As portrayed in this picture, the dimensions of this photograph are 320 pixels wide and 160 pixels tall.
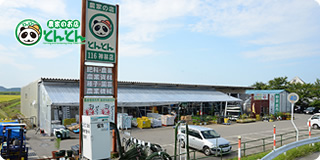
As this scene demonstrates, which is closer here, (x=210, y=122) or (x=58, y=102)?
(x=58, y=102)

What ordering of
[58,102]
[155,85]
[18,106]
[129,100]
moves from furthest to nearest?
[18,106]
[155,85]
[129,100]
[58,102]

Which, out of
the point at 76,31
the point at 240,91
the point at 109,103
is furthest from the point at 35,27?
the point at 240,91

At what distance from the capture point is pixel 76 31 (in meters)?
11.5

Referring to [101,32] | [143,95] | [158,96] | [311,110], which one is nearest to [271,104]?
[311,110]

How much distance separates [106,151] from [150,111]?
66.5 ft

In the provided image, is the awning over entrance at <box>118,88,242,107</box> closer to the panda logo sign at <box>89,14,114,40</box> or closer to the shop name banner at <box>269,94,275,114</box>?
the shop name banner at <box>269,94,275,114</box>

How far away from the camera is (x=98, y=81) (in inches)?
458

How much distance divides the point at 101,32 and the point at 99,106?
354cm

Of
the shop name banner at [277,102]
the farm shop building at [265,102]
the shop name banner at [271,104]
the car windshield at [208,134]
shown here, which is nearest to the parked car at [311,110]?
the farm shop building at [265,102]

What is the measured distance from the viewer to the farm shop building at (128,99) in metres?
21.8

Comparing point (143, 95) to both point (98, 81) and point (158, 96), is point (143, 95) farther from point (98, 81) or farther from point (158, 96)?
point (98, 81)

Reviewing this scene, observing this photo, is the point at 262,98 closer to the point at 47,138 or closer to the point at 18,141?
the point at 47,138

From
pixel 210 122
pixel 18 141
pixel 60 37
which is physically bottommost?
pixel 210 122

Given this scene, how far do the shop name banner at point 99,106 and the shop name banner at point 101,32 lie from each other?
1.89 metres
